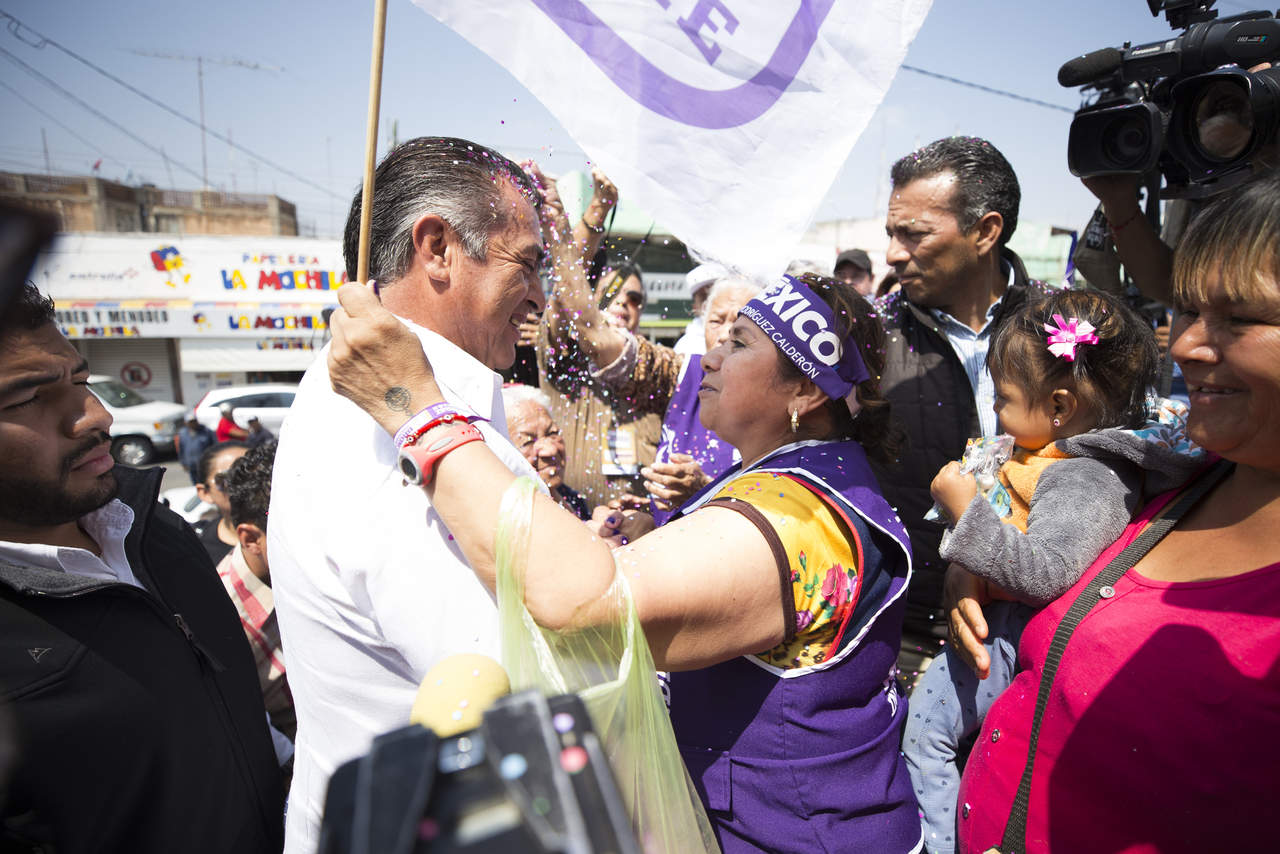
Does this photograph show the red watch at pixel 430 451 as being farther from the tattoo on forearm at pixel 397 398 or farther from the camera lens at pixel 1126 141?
the camera lens at pixel 1126 141

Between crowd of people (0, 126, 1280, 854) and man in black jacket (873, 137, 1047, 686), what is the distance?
20.4 inches

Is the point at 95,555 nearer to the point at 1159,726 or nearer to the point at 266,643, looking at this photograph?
the point at 266,643

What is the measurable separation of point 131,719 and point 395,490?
79 cm

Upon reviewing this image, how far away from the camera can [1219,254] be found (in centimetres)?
119

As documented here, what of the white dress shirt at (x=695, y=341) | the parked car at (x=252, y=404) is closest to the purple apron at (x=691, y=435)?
the white dress shirt at (x=695, y=341)

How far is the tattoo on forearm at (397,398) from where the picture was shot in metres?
1.18

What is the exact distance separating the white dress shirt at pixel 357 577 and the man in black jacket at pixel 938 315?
5.97 feet

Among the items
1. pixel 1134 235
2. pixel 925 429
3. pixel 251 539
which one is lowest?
pixel 251 539

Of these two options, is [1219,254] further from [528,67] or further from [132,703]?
[132,703]

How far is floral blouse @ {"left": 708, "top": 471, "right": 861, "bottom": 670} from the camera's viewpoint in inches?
53.8

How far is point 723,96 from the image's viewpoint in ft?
5.32

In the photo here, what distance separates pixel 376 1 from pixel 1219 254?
1.55m

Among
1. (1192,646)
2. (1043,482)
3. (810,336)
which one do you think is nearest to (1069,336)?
(1043,482)

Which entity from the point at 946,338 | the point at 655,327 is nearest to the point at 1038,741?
the point at 946,338
